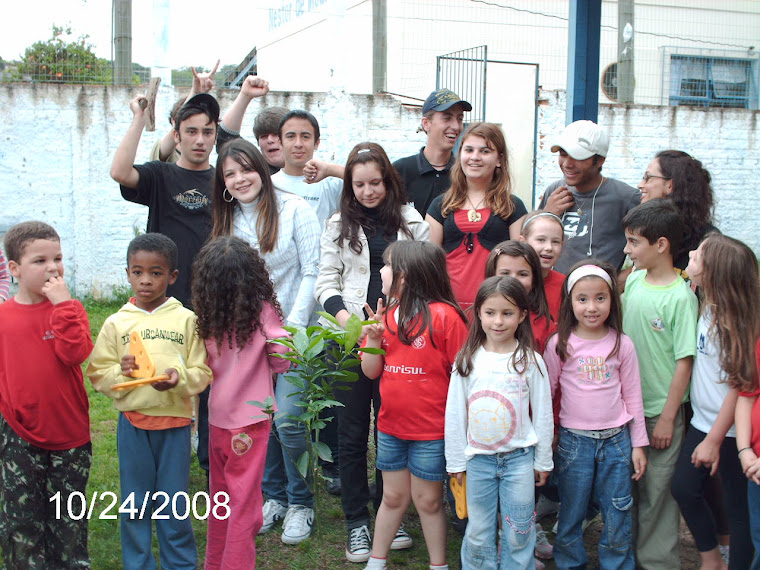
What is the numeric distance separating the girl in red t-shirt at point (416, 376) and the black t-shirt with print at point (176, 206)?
3.63ft

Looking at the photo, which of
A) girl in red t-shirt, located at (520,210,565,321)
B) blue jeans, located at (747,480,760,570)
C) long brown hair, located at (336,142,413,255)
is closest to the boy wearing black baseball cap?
long brown hair, located at (336,142,413,255)

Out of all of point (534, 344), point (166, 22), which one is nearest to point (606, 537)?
point (534, 344)

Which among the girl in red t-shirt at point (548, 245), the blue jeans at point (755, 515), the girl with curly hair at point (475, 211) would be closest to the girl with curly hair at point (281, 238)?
the girl with curly hair at point (475, 211)

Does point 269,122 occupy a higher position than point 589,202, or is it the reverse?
point 269,122

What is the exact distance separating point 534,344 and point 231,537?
1.40m

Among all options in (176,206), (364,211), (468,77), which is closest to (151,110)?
(176,206)

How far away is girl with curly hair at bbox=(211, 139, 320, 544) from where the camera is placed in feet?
11.5

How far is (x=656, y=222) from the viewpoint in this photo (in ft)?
10.3

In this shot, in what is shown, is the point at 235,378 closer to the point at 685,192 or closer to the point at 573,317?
the point at 573,317

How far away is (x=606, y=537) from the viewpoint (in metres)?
3.03

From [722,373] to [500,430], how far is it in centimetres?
88

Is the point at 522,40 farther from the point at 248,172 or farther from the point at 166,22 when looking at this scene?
the point at 248,172

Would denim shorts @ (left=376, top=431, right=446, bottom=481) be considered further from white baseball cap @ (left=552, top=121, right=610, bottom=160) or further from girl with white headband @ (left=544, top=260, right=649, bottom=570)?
white baseball cap @ (left=552, top=121, right=610, bottom=160)

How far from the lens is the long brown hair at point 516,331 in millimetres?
2893
